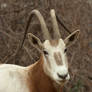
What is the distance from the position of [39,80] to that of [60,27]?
12.1 ft

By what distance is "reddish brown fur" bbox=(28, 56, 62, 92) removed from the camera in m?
6.17

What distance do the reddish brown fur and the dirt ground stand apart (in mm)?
2651

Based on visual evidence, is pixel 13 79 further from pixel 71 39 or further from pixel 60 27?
pixel 60 27

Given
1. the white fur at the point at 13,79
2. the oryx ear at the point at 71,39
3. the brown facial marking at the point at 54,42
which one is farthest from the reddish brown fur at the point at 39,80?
the oryx ear at the point at 71,39

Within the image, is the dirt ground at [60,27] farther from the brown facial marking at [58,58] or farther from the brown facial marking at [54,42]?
the brown facial marking at [58,58]

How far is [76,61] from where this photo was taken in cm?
940

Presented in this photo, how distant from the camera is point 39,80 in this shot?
630cm

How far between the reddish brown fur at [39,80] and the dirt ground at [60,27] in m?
2.65

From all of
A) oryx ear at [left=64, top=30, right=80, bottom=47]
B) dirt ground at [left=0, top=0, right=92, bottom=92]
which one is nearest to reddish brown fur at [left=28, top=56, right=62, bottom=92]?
oryx ear at [left=64, top=30, right=80, bottom=47]

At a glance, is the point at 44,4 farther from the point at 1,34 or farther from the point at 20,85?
the point at 20,85

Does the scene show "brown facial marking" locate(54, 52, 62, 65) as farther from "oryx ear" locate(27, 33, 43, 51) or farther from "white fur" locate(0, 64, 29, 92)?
"white fur" locate(0, 64, 29, 92)

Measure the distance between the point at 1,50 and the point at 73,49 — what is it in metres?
2.11

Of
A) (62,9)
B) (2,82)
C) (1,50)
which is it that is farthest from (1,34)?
(2,82)

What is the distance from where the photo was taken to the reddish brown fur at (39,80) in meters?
6.17
